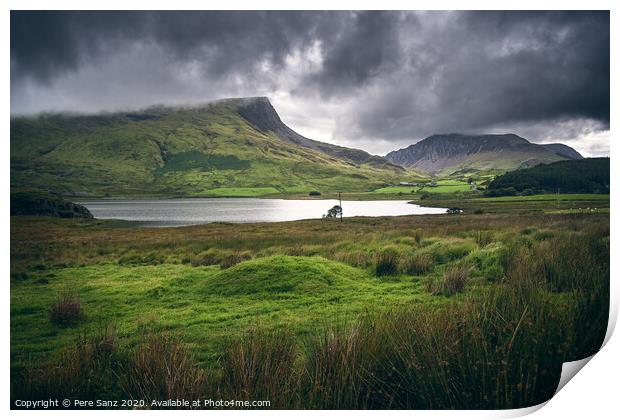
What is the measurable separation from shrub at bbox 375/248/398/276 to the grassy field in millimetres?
29

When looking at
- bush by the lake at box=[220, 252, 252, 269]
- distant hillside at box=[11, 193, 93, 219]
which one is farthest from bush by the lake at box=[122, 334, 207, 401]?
bush by the lake at box=[220, 252, 252, 269]

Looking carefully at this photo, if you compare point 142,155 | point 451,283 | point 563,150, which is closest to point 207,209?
point 142,155

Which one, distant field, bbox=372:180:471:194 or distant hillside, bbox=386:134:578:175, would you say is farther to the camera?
distant field, bbox=372:180:471:194

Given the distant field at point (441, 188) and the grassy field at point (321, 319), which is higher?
the distant field at point (441, 188)

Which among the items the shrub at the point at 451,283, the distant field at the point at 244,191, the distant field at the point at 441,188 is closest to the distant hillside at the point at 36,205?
the distant field at the point at 244,191

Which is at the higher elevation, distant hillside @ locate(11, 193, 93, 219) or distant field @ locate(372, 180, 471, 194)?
distant field @ locate(372, 180, 471, 194)

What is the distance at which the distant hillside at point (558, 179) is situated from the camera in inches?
253

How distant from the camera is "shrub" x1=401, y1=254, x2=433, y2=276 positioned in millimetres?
8109

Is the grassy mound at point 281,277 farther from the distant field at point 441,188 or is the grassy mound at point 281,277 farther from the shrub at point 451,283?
the distant field at point 441,188

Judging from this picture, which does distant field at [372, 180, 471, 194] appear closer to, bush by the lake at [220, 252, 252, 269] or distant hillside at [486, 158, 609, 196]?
distant hillside at [486, 158, 609, 196]

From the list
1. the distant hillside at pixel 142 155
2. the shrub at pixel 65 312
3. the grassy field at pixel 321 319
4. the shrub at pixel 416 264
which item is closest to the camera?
the grassy field at pixel 321 319

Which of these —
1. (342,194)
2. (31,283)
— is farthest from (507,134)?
(31,283)

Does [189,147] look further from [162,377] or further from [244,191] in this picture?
[162,377]

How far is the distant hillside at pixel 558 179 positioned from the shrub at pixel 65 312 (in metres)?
9.72
